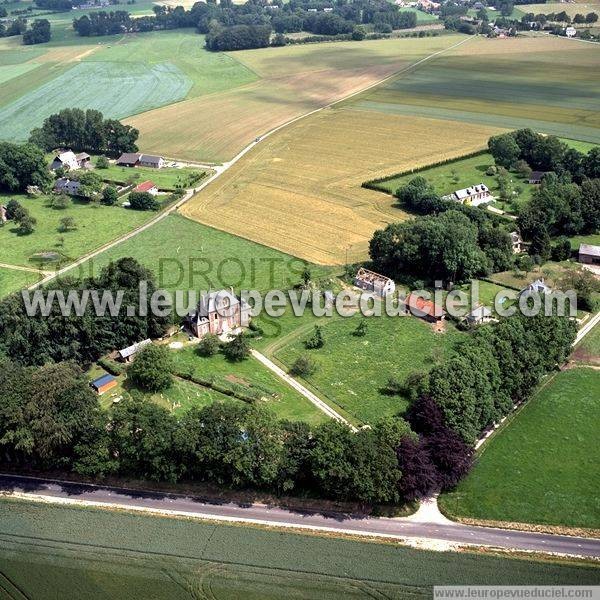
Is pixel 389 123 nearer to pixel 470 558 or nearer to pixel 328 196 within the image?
pixel 328 196

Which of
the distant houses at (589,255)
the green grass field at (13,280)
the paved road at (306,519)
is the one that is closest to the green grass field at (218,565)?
the paved road at (306,519)

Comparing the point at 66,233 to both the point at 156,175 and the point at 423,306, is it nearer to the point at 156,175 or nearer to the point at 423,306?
the point at 156,175

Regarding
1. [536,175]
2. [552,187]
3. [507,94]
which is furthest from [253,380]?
[507,94]

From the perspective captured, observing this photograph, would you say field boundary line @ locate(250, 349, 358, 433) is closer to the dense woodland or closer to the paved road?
the dense woodland

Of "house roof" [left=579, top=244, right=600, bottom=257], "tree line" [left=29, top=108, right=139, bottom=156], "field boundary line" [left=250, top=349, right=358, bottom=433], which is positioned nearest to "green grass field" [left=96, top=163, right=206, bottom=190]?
"tree line" [left=29, top=108, right=139, bottom=156]

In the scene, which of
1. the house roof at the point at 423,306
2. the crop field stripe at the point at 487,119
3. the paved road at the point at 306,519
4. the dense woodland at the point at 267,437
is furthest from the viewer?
the crop field stripe at the point at 487,119

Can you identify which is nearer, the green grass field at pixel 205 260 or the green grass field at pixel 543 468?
the green grass field at pixel 543 468

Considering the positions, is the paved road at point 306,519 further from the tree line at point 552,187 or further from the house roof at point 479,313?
the tree line at point 552,187
